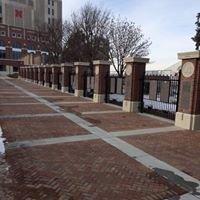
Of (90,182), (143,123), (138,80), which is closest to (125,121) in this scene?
(143,123)

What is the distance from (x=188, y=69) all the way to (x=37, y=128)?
5636 mm

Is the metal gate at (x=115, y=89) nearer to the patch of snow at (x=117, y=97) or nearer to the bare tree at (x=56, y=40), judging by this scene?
the patch of snow at (x=117, y=97)

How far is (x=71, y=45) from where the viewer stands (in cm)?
3816

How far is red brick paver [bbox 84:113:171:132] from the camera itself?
10789 millimetres

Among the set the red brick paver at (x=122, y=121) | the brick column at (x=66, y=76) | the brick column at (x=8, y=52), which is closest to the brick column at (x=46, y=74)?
the brick column at (x=66, y=76)

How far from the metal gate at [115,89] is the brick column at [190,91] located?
19.0ft

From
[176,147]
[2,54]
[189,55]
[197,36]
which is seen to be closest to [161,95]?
[189,55]

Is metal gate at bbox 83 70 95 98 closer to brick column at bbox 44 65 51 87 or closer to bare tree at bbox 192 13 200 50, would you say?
brick column at bbox 44 65 51 87

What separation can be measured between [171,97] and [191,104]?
273 centimetres

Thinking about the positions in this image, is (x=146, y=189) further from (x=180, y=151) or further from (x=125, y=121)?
(x=125, y=121)

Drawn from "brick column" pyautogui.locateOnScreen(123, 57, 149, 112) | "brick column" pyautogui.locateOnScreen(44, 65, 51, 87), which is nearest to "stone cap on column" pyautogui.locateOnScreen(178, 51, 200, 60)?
"brick column" pyautogui.locateOnScreen(123, 57, 149, 112)

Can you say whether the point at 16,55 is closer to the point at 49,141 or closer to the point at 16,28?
the point at 16,28

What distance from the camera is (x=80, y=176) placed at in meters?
5.84

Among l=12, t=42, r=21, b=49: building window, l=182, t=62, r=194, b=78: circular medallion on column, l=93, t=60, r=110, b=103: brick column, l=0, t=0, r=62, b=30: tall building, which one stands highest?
l=0, t=0, r=62, b=30: tall building
